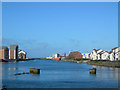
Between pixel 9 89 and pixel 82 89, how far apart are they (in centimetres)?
915

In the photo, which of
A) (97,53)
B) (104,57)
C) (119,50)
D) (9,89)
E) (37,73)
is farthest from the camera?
(97,53)

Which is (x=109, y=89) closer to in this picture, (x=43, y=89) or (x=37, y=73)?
(x=43, y=89)

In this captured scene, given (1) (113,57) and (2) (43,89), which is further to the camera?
(1) (113,57)

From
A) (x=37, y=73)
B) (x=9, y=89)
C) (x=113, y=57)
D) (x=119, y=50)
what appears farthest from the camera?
(x=113, y=57)

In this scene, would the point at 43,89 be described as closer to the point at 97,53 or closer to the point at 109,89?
the point at 109,89

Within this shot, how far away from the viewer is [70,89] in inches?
1246

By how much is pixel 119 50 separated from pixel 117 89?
254 feet

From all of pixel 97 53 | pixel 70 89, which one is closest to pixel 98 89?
pixel 70 89

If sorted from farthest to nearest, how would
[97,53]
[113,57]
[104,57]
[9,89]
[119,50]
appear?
1. [97,53]
2. [104,57]
3. [113,57]
4. [119,50]
5. [9,89]

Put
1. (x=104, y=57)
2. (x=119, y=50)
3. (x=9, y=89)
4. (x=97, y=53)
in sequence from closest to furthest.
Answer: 1. (x=9, y=89)
2. (x=119, y=50)
3. (x=104, y=57)
4. (x=97, y=53)

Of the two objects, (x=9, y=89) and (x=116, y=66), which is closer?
(x=9, y=89)

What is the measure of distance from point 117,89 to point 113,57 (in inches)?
3704

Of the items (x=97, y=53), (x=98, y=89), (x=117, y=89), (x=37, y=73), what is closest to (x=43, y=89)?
(x=98, y=89)

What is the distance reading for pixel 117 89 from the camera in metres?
31.6
